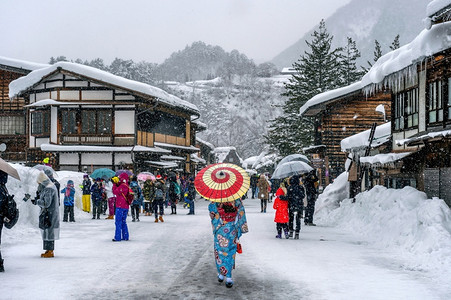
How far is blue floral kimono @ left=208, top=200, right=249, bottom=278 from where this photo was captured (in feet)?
24.5

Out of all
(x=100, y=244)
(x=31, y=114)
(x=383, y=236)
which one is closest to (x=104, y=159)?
(x=31, y=114)

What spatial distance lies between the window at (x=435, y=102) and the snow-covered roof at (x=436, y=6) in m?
3.72

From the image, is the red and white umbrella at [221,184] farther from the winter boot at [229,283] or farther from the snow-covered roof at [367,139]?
the snow-covered roof at [367,139]

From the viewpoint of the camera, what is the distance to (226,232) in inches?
297

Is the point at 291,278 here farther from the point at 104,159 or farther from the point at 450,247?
the point at 104,159

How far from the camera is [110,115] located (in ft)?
109

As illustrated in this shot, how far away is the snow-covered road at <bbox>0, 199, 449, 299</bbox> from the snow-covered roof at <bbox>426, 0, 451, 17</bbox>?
6.13 meters

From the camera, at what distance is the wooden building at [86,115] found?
32.3 m

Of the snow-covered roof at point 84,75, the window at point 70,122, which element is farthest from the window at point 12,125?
the window at point 70,122

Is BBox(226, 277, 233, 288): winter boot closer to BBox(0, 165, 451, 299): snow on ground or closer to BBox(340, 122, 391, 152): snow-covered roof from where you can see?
BBox(0, 165, 451, 299): snow on ground

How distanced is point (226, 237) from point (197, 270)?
1.49m

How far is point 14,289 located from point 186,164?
39.6 meters

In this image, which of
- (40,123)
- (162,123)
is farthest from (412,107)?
(40,123)

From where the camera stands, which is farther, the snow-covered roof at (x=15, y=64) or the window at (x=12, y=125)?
the window at (x=12, y=125)
